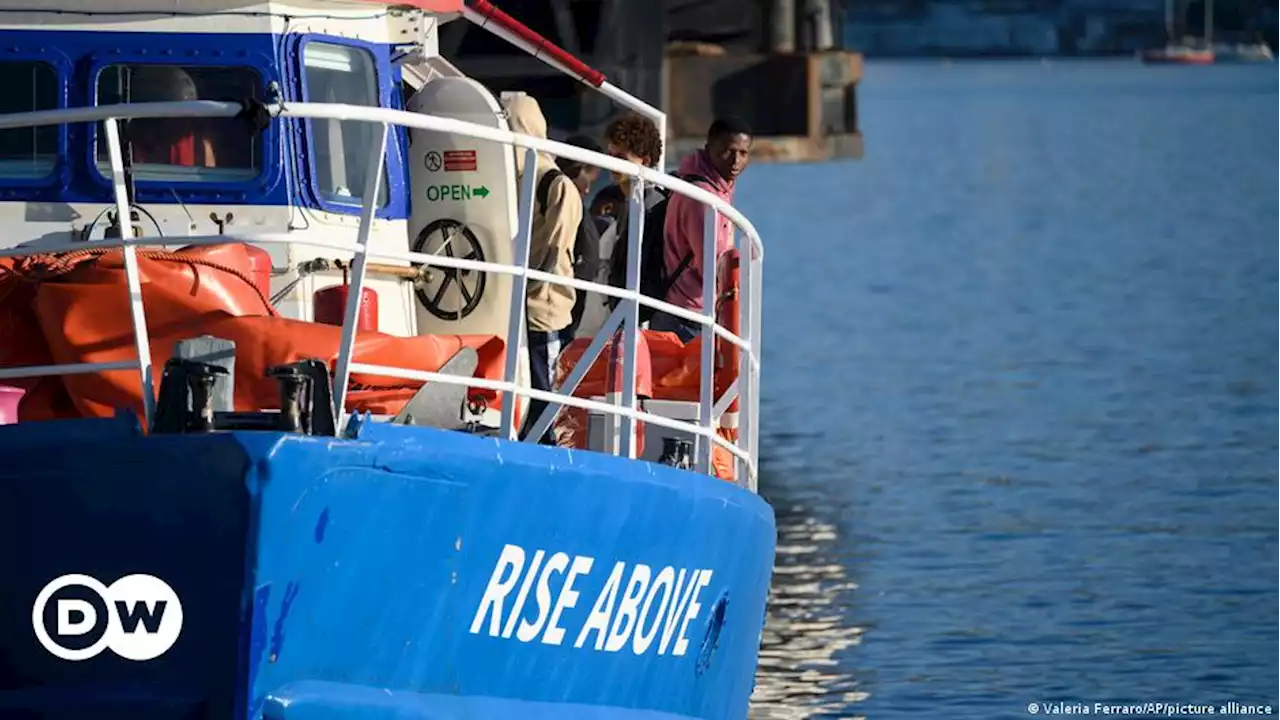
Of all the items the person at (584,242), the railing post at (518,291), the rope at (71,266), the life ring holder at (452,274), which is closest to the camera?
the railing post at (518,291)

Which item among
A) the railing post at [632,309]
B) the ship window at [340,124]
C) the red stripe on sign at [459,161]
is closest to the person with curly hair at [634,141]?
the red stripe on sign at [459,161]

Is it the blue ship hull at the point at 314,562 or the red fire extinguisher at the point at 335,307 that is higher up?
the red fire extinguisher at the point at 335,307

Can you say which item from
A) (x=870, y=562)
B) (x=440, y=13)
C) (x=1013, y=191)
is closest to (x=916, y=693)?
(x=870, y=562)

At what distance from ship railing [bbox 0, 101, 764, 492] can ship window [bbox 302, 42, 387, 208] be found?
3.95 feet

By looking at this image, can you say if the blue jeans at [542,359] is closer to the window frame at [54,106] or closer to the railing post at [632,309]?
the railing post at [632,309]

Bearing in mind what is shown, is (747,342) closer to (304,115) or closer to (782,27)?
(304,115)

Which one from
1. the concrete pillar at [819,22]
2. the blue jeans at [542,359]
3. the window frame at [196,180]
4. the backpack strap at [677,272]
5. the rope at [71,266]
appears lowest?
the concrete pillar at [819,22]

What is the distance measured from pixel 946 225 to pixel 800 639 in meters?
38.9

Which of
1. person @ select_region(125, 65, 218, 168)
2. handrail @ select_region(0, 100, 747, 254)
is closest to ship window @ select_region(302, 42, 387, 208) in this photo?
person @ select_region(125, 65, 218, 168)

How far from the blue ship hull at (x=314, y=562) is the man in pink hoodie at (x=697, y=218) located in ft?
7.30

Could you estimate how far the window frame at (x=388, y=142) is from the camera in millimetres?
11250

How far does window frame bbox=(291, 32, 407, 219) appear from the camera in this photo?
1125 centimetres

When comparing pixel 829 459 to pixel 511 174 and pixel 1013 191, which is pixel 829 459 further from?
pixel 1013 191

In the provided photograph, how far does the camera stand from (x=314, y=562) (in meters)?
9.09
